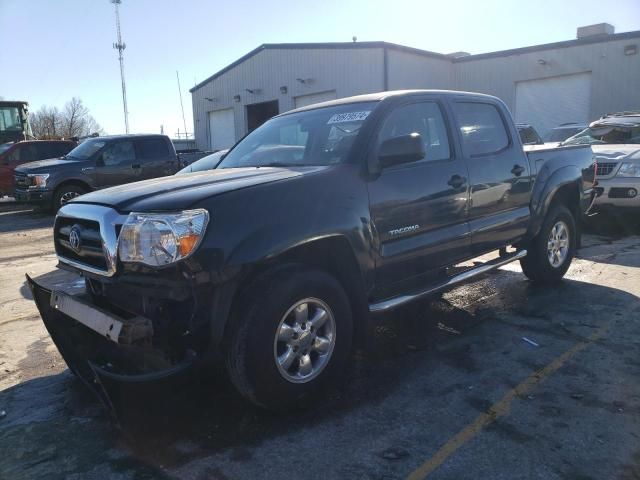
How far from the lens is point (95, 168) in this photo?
12.7 meters

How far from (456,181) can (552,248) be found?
220 cm

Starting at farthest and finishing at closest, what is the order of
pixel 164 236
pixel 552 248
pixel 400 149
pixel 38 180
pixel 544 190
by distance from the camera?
pixel 38 180, pixel 552 248, pixel 544 190, pixel 400 149, pixel 164 236

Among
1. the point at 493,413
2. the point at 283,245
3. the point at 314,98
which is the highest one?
the point at 314,98

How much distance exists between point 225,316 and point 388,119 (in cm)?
196

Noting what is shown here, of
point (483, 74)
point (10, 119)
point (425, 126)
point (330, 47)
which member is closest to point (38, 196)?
point (10, 119)

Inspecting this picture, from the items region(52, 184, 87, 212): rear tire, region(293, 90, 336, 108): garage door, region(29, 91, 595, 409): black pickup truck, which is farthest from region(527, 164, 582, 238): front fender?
region(293, 90, 336, 108): garage door

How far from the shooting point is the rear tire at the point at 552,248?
5570 mm

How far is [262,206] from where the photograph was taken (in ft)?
9.73

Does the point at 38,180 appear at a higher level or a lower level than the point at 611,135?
lower

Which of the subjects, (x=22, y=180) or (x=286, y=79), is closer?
(x=22, y=180)

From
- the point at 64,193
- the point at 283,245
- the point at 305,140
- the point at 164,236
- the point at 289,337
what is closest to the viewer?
the point at 164,236

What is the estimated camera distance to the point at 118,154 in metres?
12.9

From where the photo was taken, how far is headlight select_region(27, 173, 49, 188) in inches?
485

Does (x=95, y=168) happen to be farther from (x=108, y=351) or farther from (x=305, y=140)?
(x=108, y=351)
